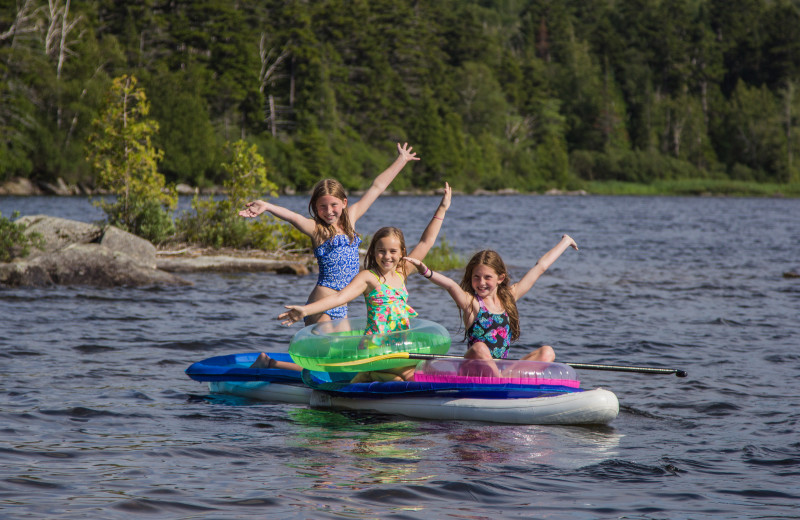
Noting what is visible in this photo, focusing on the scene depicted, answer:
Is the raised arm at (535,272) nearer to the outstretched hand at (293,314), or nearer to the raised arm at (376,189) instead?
the raised arm at (376,189)

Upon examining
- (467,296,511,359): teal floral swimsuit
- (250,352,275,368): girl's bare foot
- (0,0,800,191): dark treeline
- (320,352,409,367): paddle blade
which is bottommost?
(250,352,275,368): girl's bare foot

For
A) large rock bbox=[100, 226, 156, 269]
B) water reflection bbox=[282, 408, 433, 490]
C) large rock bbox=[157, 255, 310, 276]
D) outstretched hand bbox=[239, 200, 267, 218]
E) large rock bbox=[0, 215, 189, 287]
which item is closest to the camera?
water reflection bbox=[282, 408, 433, 490]

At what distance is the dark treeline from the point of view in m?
50.8

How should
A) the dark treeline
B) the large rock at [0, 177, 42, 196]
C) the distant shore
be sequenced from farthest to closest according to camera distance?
the distant shore < the dark treeline < the large rock at [0, 177, 42, 196]

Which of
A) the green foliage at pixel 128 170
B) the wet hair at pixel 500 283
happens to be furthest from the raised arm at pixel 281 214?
the green foliage at pixel 128 170

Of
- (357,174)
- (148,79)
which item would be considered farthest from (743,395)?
(357,174)

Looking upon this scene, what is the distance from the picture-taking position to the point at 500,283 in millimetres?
Result: 7121

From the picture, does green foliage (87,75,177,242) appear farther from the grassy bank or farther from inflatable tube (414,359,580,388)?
the grassy bank

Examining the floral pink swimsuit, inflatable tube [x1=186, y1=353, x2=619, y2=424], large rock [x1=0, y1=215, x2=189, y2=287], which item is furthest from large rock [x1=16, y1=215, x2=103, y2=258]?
the floral pink swimsuit

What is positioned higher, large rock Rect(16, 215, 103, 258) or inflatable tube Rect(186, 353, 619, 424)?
large rock Rect(16, 215, 103, 258)

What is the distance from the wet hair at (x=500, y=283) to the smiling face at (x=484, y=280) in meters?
0.02

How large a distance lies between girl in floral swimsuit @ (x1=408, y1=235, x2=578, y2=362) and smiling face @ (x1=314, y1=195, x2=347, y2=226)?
3.94 feet

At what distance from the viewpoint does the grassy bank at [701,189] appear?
277 feet

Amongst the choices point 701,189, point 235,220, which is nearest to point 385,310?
point 235,220
